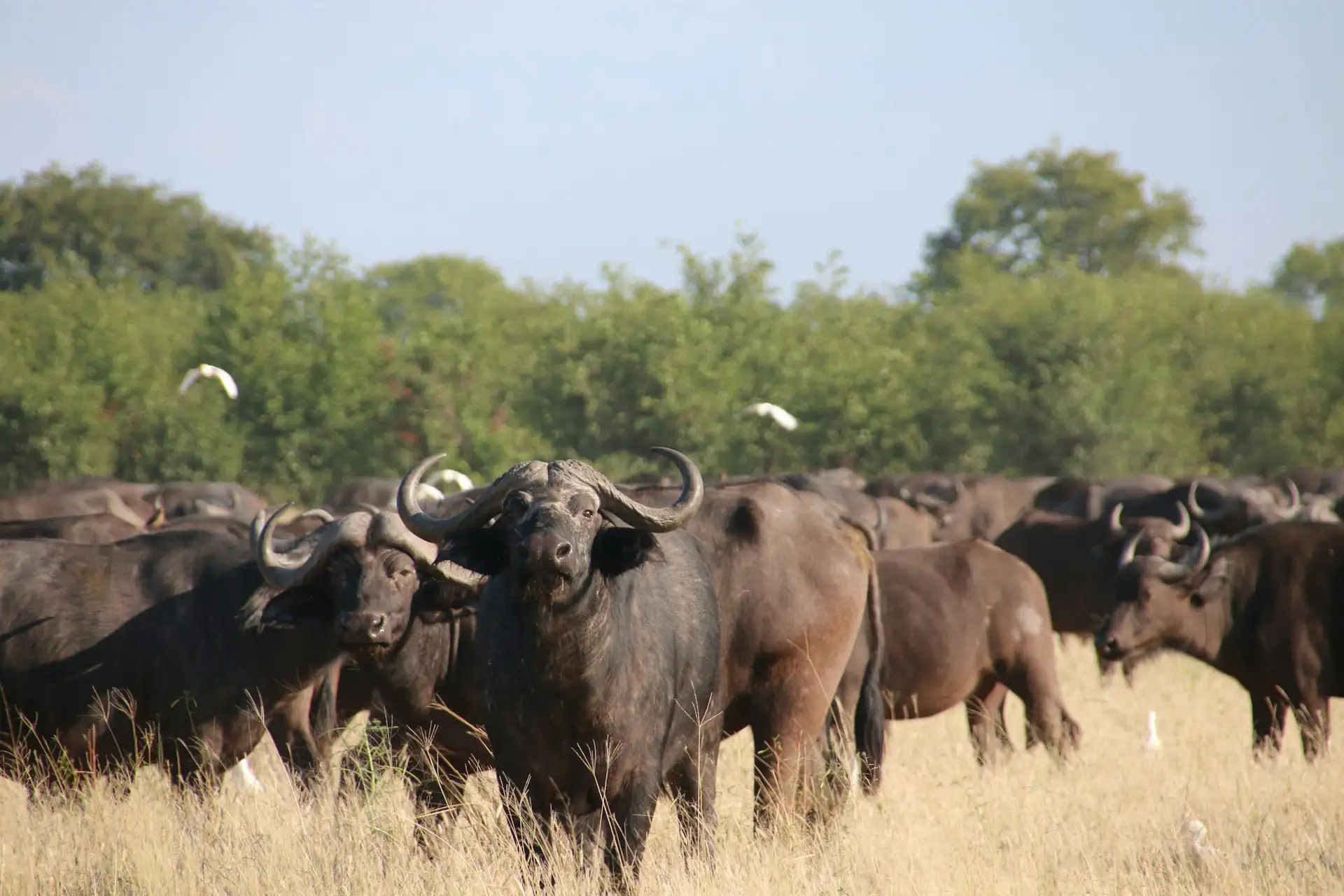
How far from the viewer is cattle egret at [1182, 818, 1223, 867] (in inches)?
248

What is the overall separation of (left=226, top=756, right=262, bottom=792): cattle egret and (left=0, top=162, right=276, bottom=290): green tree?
55367mm

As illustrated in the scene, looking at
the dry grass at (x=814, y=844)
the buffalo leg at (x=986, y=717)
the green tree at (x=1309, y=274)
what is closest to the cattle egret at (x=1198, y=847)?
the dry grass at (x=814, y=844)

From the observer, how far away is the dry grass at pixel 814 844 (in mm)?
5910

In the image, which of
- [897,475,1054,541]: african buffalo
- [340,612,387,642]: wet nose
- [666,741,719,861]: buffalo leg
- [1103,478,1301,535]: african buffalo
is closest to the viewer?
[666,741,719,861]: buffalo leg

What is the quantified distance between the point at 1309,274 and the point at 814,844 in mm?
81960

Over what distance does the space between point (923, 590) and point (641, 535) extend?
4913 millimetres

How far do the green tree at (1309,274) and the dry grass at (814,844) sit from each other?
3085 inches

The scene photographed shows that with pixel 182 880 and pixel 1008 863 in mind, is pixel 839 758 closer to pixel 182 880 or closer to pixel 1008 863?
pixel 1008 863

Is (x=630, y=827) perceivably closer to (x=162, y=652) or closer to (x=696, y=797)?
(x=696, y=797)

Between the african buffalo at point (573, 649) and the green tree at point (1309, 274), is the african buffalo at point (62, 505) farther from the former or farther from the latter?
the green tree at point (1309, 274)

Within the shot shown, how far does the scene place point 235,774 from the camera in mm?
8875

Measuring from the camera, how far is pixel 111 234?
6362 centimetres

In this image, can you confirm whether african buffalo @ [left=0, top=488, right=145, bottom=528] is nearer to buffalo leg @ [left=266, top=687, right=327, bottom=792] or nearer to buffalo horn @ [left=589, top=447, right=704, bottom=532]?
buffalo leg @ [left=266, top=687, right=327, bottom=792]

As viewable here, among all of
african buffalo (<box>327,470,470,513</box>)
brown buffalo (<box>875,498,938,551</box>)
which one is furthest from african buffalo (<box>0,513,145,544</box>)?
brown buffalo (<box>875,498,938,551</box>)
